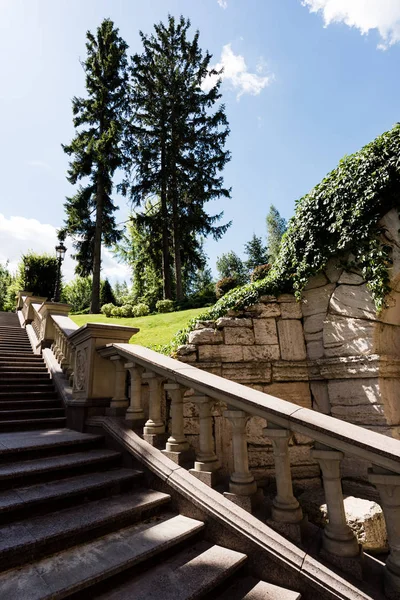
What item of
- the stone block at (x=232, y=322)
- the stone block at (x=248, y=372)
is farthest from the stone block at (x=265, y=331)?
the stone block at (x=248, y=372)

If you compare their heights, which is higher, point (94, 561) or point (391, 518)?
point (391, 518)

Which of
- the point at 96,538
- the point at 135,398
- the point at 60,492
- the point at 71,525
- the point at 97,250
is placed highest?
the point at 97,250

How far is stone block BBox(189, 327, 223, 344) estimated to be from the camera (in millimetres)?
5031

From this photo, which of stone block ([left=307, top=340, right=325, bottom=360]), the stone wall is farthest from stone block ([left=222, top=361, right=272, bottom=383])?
stone block ([left=307, top=340, right=325, bottom=360])

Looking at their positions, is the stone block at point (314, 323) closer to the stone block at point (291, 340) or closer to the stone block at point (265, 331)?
the stone block at point (291, 340)

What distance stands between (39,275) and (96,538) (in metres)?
19.3

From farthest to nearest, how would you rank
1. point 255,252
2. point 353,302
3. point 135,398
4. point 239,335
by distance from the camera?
point 255,252 → point 239,335 → point 353,302 → point 135,398

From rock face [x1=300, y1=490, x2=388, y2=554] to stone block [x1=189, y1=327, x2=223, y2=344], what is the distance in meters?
2.59

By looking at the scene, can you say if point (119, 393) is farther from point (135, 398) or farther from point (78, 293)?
point (78, 293)

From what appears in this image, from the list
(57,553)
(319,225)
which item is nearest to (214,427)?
(57,553)

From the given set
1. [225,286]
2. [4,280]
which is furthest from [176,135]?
[4,280]

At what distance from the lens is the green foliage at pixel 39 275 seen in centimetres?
1850

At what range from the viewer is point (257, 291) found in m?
5.46

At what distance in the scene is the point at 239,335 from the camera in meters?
5.16
